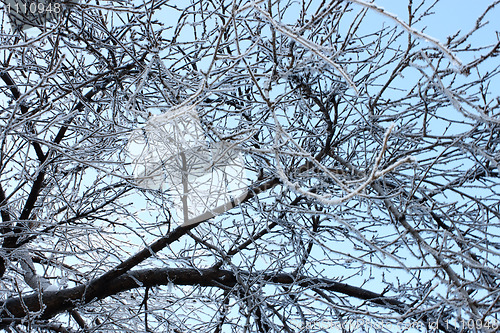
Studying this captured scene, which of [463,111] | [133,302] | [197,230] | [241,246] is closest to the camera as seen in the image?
[463,111]

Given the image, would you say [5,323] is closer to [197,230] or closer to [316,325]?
[197,230]

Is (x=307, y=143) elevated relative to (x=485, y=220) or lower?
elevated

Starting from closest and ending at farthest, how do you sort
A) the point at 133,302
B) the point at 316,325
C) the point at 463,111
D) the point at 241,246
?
the point at 463,111 → the point at 316,325 → the point at 241,246 → the point at 133,302

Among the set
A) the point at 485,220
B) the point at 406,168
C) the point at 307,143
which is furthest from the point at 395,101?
the point at 485,220

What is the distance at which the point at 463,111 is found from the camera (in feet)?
7.01

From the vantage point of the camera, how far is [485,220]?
12.7ft

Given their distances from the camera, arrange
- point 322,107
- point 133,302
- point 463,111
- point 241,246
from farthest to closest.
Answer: point 133,302
point 241,246
point 322,107
point 463,111

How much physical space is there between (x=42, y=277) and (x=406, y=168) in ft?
12.7

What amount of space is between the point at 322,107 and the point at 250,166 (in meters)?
1.14

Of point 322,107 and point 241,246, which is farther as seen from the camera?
point 241,246

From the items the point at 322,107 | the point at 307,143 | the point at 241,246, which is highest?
the point at 307,143

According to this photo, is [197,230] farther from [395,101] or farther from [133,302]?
[395,101]

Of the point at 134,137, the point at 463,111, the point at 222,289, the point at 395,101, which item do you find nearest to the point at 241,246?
the point at 222,289

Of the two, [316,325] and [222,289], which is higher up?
[222,289]
